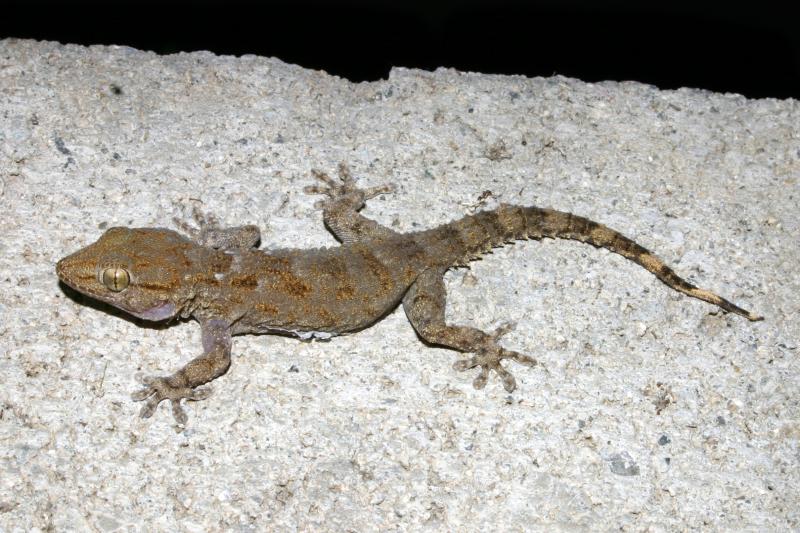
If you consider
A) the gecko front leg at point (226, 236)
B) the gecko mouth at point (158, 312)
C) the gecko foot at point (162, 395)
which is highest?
the gecko front leg at point (226, 236)

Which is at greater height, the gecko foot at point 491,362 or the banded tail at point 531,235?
the banded tail at point 531,235

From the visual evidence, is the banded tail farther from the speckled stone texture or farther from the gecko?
the speckled stone texture

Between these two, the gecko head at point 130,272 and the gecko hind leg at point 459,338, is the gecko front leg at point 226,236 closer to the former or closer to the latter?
the gecko head at point 130,272

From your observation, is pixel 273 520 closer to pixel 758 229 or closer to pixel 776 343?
pixel 776 343

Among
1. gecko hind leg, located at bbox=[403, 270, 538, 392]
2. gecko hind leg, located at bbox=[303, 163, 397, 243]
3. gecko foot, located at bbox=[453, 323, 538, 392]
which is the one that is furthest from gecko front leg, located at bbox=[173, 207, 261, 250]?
gecko foot, located at bbox=[453, 323, 538, 392]

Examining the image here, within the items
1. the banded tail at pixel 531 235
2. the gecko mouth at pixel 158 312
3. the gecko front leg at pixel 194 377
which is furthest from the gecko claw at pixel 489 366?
the gecko mouth at pixel 158 312

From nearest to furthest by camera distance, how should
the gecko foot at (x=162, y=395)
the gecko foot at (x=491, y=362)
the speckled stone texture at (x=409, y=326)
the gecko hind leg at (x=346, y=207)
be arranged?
the speckled stone texture at (x=409, y=326)
the gecko foot at (x=162, y=395)
the gecko foot at (x=491, y=362)
the gecko hind leg at (x=346, y=207)

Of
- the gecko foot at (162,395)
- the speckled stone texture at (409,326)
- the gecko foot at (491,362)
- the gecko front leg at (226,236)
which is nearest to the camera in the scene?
the speckled stone texture at (409,326)
